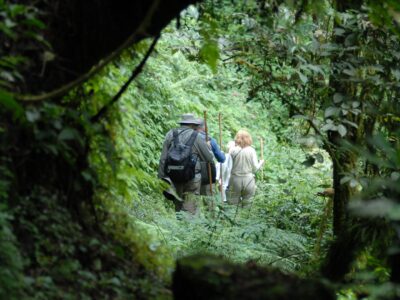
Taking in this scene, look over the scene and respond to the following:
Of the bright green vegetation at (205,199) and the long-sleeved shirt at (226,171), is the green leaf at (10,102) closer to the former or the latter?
the bright green vegetation at (205,199)

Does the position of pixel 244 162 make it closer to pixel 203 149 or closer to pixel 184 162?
pixel 203 149

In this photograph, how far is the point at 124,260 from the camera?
161 inches

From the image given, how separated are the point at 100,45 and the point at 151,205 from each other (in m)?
7.44

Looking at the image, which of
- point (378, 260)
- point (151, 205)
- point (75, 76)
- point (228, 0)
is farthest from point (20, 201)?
point (151, 205)

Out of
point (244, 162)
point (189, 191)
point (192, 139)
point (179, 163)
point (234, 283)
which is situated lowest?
point (244, 162)

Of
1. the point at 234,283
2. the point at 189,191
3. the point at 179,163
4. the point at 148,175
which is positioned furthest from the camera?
the point at 189,191

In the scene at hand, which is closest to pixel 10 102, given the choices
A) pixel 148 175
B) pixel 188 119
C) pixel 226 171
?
pixel 148 175

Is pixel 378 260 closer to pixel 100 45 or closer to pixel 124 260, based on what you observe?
pixel 124 260

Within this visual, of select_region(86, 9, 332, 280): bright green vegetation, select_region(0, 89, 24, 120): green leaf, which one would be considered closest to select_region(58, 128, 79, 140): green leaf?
select_region(0, 89, 24, 120): green leaf

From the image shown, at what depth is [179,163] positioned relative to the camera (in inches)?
435

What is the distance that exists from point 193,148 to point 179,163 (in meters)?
0.48

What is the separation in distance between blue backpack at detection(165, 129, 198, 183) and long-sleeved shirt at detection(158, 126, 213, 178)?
82 millimetres

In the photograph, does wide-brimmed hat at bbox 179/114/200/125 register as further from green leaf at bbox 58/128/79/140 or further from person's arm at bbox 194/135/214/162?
green leaf at bbox 58/128/79/140

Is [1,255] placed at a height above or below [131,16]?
below
